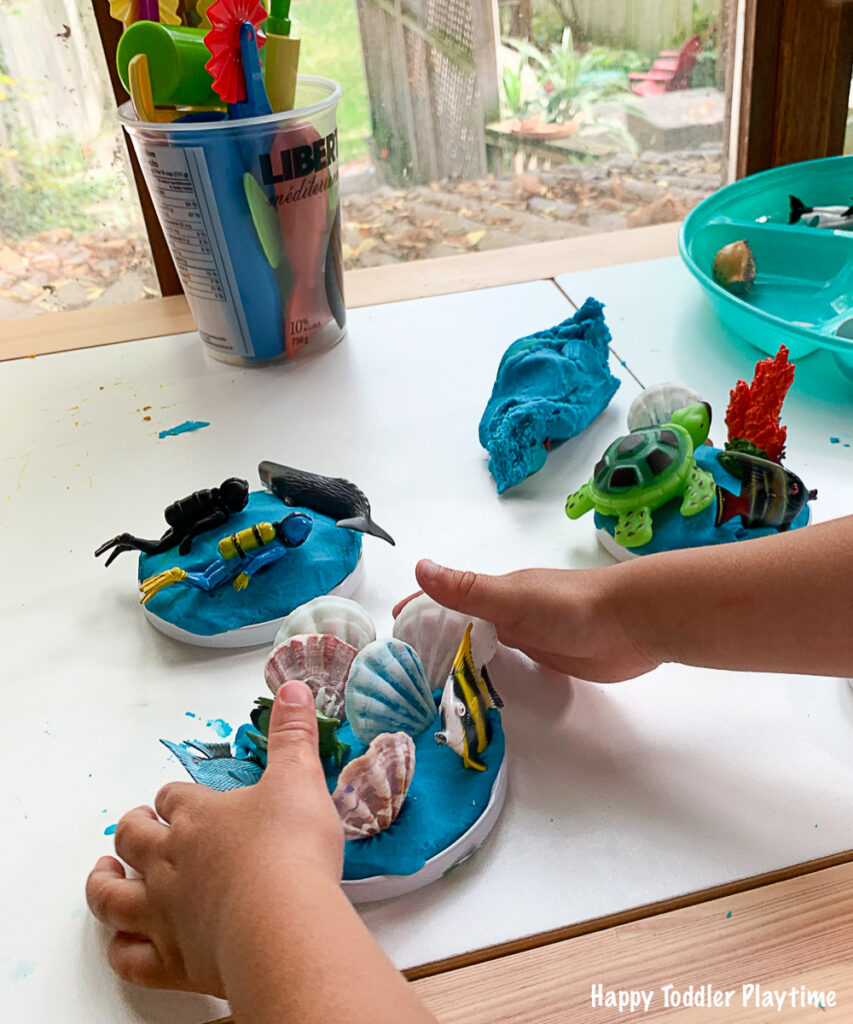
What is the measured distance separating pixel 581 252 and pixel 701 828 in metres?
0.70

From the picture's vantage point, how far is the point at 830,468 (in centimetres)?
65

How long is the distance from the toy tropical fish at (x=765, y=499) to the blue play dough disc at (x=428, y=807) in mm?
201

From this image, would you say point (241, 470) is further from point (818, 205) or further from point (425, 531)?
point (818, 205)

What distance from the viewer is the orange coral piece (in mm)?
595

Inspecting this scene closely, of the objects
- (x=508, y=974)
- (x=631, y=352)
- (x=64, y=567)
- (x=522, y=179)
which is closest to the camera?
(x=508, y=974)

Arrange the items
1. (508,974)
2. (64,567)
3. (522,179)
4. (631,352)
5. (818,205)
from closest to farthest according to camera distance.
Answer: (508,974)
(64,567)
(631,352)
(818,205)
(522,179)

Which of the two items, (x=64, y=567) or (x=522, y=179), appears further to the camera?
(x=522, y=179)

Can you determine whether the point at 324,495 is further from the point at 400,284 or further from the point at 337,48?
the point at 337,48

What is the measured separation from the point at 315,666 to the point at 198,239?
45 centimetres

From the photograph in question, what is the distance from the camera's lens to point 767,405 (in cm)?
60

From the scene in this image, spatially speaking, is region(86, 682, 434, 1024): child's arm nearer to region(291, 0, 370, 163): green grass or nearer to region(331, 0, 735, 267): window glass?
region(291, 0, 370, 163): green grass

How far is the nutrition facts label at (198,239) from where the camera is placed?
73cm

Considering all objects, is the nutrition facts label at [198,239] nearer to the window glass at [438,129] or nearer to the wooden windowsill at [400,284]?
the wooden windowsill at [400,284]

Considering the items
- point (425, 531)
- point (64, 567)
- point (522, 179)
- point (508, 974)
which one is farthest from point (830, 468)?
point (522, 179)
